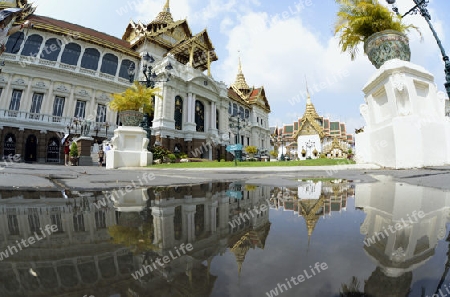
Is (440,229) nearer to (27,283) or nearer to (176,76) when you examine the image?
(27,283)

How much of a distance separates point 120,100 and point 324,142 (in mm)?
29461

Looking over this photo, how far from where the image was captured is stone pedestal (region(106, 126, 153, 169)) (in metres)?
10.2

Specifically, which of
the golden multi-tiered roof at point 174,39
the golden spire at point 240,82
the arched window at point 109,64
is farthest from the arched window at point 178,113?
the golden spire at point 240,82

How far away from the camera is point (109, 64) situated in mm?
24797

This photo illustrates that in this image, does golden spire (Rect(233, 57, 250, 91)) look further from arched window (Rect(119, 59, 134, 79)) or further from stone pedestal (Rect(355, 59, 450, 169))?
stone pedestal (Rect(355, 59, 450, 169))

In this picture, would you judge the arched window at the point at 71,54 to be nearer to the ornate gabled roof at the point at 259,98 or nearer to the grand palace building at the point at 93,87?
the grand palace building at the point at 93,87

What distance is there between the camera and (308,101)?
35.0m

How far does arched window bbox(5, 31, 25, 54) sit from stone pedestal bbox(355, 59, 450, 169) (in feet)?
94.2

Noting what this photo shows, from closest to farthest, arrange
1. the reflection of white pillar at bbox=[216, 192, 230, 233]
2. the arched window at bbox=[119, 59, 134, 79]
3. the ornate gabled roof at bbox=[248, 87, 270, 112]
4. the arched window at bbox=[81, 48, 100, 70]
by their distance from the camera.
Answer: the reflection of white pillar at bbox=[216, 192, 230, 233], the arched window at bbox=[81, 48, 100, 70], the arched window at bbox=[119, 59, 134, 79], the ornate gabled roof at bbox=[248, 87, 270, 112]

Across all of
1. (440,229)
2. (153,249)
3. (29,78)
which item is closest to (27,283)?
(153,249)

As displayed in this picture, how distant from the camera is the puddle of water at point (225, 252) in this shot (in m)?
0.60

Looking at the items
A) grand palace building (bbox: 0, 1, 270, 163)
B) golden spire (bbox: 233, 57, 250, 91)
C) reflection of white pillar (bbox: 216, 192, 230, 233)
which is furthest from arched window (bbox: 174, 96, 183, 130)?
reflection of white pillar (bbox: 216, 192, 230, 233)

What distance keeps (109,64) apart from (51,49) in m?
5.21

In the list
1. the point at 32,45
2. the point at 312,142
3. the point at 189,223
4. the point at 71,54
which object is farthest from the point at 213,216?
Result: the point at 312,142
